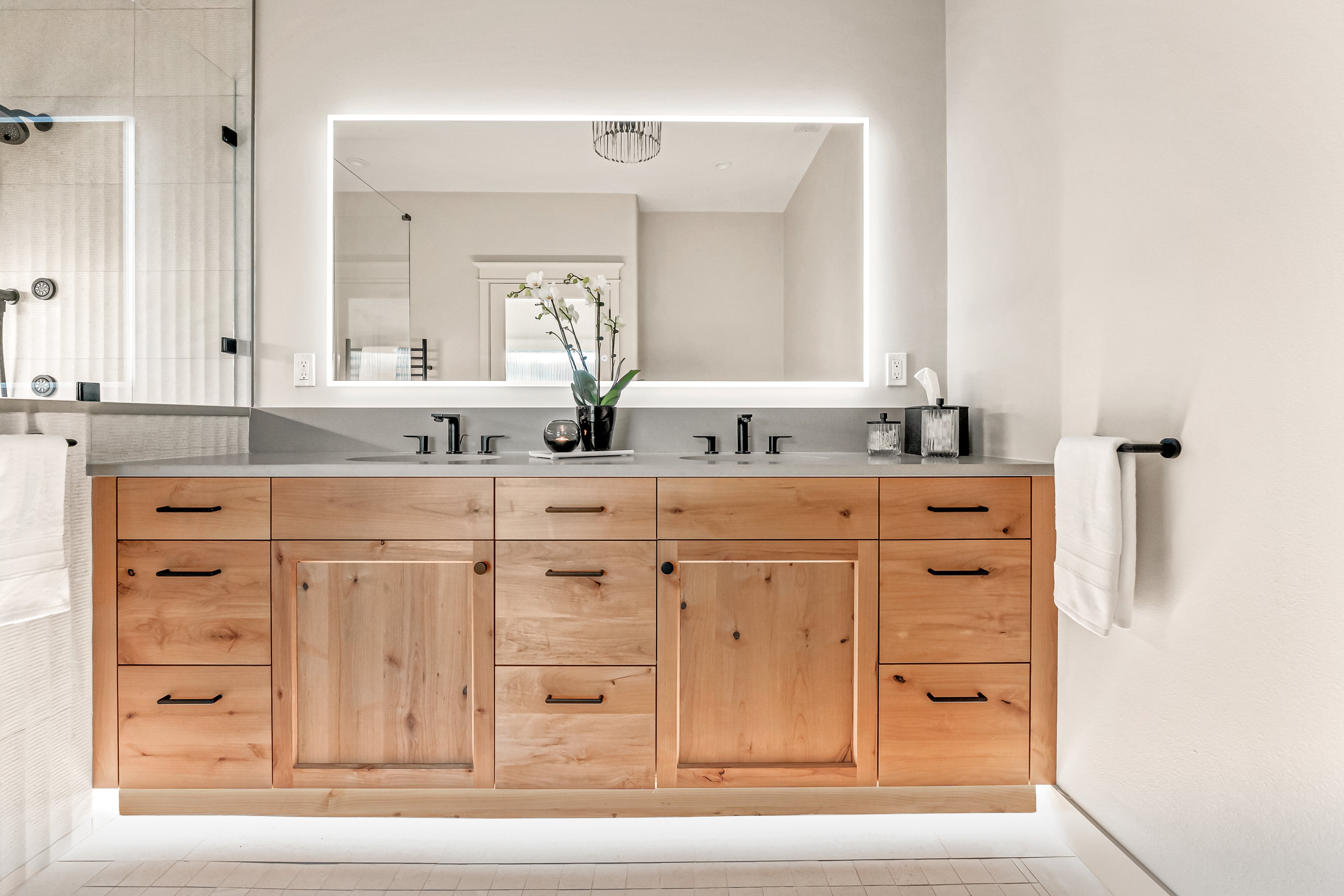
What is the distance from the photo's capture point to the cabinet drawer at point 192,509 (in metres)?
1.47

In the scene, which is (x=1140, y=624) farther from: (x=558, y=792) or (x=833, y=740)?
(x=558, y=792)

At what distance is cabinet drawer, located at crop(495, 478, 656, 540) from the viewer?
147cm

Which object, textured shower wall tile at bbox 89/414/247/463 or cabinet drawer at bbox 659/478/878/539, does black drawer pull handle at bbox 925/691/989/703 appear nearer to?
cabinet drawer at bbox 659/478/878/539

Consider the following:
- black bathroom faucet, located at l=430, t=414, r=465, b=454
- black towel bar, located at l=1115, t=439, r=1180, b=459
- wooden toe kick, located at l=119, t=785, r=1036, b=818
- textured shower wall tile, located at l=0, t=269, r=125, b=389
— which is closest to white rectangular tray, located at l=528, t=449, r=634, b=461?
black bathroom faucet, located at l=430, t=414, r=465, b=454

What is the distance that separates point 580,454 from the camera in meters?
1.79

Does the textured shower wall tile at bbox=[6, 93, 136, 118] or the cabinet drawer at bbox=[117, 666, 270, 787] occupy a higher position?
the textured shower wall tile at bbox=[6, 93, 136, 118]

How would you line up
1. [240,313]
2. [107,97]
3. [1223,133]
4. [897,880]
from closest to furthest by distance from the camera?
[1223,133], [897,880], [107,97], [240,313]

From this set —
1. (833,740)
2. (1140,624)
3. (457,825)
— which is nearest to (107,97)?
(457,825)

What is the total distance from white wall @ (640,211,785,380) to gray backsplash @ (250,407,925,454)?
0.50 ft

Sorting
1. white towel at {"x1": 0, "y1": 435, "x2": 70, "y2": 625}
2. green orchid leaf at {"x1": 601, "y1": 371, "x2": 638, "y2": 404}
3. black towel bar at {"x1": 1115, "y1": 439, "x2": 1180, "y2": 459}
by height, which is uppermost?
green orchid leaf at {"x1": 601, "y1": 371, "x2": 638, "y2": 404}

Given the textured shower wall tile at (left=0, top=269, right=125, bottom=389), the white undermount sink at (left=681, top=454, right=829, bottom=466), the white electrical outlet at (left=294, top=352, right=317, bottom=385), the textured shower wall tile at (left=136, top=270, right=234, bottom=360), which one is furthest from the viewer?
the white electrical outlet at (left=294, top=352, right=317, bottom=385)

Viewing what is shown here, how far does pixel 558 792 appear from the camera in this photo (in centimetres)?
148

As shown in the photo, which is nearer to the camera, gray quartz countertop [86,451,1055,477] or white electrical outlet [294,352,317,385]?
gray quartz countertop [86,451,1055,477]

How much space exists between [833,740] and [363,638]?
1.10 meters
